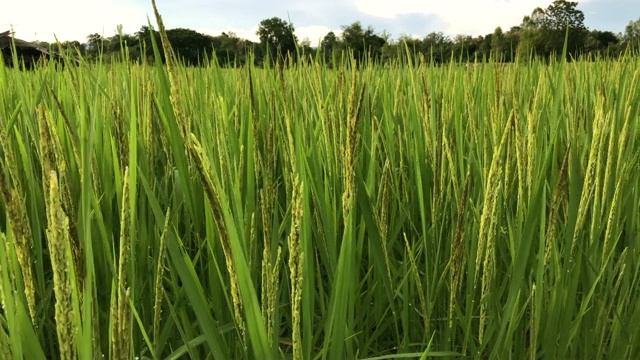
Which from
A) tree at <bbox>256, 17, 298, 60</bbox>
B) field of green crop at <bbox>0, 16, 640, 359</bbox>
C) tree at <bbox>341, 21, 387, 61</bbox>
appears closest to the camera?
field of green crop at <bbox>0, 16, 640, 359</bbox>

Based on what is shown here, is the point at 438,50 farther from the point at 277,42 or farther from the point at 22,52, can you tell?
the point at 22,52

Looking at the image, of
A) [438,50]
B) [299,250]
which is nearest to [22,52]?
[438,50]

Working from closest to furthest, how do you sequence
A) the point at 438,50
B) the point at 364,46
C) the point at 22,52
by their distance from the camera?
the point at 364,46
the point at 438,50
the point at 22,52

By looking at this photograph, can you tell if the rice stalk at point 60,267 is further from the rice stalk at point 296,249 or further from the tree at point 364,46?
the tree at point 364,46

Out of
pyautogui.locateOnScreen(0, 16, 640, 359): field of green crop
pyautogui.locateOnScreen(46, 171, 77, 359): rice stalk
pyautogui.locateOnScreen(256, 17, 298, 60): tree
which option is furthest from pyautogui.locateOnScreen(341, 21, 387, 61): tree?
pyautogui.locateOnScreen(46, 171, 77, 359): rice stalk

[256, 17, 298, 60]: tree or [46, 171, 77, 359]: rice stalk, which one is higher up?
[256, 17, 298, 60]: tree

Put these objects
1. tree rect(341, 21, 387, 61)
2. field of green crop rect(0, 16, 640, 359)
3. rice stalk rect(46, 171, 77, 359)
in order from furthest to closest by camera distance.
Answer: tree rect(341, 21, 387, 61)
field of green crop rect(0, 16, 640, 359)
rice stalk rect(46, 171, 77, 359)

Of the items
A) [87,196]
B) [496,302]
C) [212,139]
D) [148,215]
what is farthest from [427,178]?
[87,196]

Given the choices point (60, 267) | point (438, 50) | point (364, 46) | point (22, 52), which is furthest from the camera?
point (22, 52)

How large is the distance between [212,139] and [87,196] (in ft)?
1.73

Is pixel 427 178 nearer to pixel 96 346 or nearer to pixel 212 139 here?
pixel 212 139

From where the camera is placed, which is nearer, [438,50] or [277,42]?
[277,42]

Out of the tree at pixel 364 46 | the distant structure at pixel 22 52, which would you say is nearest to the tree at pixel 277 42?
the tree at pixel 364 46

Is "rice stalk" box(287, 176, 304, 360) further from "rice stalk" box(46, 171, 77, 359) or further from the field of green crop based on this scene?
"rice stalk" box(46, 171, 77, 359)
